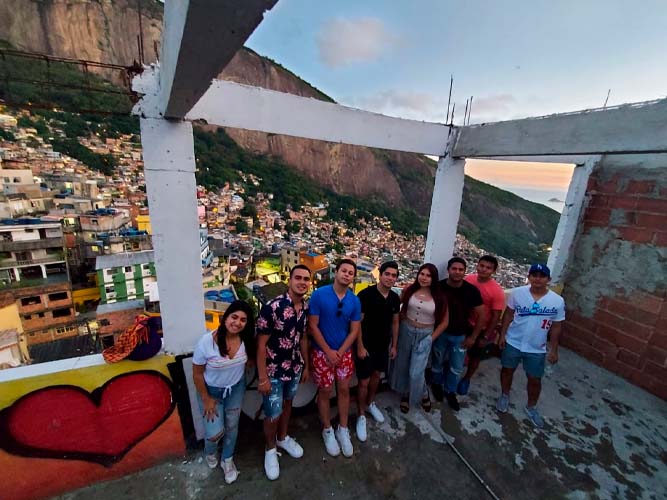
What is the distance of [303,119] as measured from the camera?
6.61ft

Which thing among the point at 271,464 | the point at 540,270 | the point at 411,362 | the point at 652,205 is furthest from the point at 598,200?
the point at 271,464

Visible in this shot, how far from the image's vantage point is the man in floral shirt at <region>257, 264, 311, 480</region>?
1833 millimetres

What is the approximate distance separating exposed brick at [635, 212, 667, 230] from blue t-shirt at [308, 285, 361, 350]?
3406mm

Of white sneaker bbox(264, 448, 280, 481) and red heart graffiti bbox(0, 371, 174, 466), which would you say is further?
white sneaker bbox(264, 448, 280, 481)

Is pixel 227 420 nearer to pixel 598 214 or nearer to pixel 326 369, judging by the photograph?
pixel 326 369

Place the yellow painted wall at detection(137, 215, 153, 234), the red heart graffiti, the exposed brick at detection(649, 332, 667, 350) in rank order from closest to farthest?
the red heart graffiti, the exposed brick at detection(649, 332, 667, 350), the yellow painted wall at detection(137, 215, 153, 234)

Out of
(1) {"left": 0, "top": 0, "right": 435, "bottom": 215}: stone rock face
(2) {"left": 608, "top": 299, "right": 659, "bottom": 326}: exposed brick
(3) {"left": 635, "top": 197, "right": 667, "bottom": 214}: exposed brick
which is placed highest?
(1) {"left": 0, "top": 0, "right": 435, "bottom": 215}: stone rock face

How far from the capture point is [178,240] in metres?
1.81

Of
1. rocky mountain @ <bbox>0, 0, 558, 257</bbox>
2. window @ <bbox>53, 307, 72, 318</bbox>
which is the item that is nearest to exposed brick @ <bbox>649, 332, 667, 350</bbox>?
window @ <bbox>53, 307, 72, 318</bbox>

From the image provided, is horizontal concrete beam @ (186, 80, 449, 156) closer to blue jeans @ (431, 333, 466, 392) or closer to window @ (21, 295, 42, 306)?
blue jeans @ (431, 333, 466, 392)

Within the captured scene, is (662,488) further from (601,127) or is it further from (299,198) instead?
(299,198)

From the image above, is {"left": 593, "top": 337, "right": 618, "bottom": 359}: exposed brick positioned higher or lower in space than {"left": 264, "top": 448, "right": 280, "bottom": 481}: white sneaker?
higher

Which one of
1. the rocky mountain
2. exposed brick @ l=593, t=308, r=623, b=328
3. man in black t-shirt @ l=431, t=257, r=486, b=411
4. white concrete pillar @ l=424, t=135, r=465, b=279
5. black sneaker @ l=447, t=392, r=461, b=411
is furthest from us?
the rocky mountain

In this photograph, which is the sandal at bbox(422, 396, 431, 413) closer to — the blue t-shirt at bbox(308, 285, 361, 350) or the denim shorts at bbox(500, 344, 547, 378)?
the denim shorts at bbox(500, 344, 547, 378)
